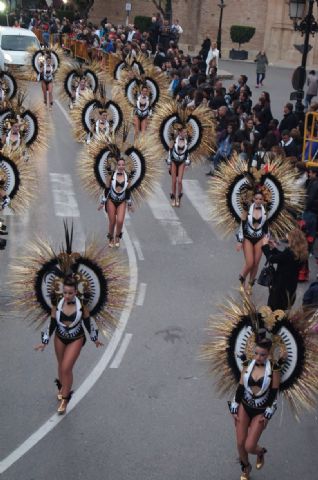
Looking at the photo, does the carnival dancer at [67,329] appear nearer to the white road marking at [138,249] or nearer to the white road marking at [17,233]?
the white road marking at [17,233]

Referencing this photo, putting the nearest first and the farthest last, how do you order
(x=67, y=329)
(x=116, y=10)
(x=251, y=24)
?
(x=67, y=329) < (x=251, y=24) < (x=116, y=10)

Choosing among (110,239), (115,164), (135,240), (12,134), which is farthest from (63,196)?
(115,164)

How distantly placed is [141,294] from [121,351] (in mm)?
2020

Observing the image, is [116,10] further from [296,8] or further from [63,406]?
[63,406]

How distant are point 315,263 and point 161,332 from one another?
3.98 metres

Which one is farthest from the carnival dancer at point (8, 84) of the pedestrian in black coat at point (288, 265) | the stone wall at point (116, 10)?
the stone wall at point (116, 10)

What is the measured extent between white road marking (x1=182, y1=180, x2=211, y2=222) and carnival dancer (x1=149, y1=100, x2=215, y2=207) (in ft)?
1.47

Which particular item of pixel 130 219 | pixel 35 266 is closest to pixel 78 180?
pixel 130 219

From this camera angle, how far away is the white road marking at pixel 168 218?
15.5 meters

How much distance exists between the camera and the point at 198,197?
1836 cm

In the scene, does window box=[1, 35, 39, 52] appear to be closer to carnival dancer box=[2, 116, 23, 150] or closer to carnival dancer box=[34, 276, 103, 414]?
carnival dancer box=[2, 116, 23, 150]

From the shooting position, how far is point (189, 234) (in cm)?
1574

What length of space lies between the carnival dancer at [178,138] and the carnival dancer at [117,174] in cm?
151

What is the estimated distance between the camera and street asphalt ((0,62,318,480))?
832 centimetres
